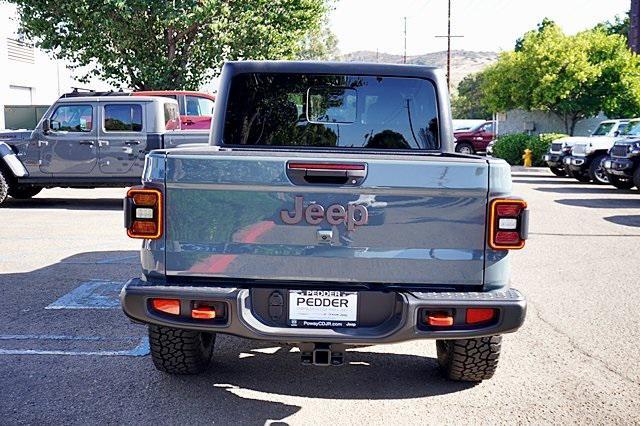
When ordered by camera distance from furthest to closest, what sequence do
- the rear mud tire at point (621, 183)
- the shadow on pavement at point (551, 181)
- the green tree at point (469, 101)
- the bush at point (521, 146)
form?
the green tree at point (469, 101), the bush at point (521, 146), the shadow on pavement at point (551, 181), the rear mud tire at point (621, 183)

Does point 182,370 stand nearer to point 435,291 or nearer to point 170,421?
point 170,421

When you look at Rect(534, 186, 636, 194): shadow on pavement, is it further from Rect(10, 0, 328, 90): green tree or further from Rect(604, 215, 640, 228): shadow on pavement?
Rect(10, 0, 328, 90): green tree

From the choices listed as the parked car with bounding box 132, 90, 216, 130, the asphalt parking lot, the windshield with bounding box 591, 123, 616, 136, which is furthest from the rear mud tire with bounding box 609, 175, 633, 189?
the asphalt parking lot

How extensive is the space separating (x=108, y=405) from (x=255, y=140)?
194 cm

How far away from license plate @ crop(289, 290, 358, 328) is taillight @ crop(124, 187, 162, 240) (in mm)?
774

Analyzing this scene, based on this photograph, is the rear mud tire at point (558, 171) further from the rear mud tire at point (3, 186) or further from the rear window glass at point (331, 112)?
the rear window glass at point (331, 112)

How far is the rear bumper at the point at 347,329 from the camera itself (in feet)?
11.9

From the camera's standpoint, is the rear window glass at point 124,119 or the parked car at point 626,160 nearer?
the rear window glass at point 124,119

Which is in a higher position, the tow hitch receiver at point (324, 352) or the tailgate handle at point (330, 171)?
the tailgate handle at point (330, 171)

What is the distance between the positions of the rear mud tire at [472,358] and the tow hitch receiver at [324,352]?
31.8 inches

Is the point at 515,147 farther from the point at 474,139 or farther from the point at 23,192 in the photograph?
the point at 23,192

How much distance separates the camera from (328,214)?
363 cm

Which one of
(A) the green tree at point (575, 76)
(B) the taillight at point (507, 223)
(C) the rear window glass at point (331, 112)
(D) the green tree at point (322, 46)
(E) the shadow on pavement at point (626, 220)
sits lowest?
(E) the shadow on pavement at point (626, 220)

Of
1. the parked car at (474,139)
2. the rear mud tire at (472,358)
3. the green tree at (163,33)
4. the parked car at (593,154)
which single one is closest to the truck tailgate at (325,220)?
the rear mud tire at (472,358)
